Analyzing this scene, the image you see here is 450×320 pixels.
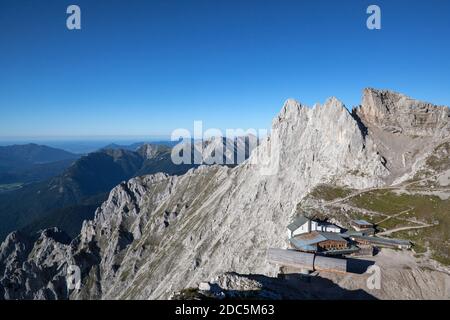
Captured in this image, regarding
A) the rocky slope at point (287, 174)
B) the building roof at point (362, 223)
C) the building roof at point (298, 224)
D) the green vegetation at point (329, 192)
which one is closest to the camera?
the building roof at point (298, 224)

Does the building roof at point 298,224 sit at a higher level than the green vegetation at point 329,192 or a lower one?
lower

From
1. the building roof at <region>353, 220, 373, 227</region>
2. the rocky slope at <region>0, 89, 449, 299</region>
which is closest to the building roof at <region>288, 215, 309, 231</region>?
the building roof at <region>353, 220, 373, 227</region>

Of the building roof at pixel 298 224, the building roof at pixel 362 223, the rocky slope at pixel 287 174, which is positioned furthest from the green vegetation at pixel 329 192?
the building roof at pixel 298 224

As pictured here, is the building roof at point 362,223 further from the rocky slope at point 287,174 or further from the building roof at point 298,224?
the rocky slope at point 287,174

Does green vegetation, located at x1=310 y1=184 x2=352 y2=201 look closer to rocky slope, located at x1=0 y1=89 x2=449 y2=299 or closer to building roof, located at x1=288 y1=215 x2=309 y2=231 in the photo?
rocky slope, located at x1=0 y1=89 x2=449 y2=299

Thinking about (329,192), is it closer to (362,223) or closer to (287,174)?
(362,223)

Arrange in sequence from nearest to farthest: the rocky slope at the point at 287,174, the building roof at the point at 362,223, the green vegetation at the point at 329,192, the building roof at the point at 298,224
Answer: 1. the building roof at the point at 298,224
2. the building roof at the point at 362,223
3. the green vegetation at the point at 329,192
4. the rocky slope at the point at 287,174

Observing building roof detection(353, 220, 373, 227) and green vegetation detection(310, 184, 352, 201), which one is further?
green vegetation detection(310, 184, 352, 201)

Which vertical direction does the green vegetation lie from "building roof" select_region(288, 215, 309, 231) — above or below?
above
